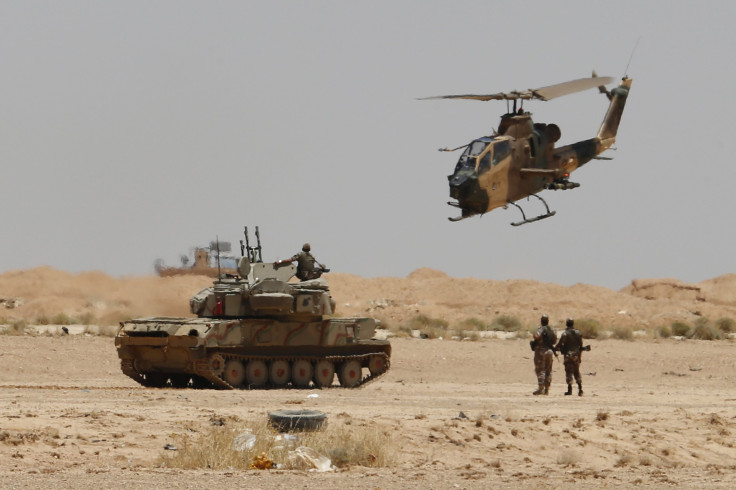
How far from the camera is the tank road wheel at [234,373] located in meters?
27.2

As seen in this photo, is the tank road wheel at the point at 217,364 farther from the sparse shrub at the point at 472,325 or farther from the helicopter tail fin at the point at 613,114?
the sparse shrub at the point at 472,325

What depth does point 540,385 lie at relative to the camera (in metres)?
26.3

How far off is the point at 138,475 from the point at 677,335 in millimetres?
39461

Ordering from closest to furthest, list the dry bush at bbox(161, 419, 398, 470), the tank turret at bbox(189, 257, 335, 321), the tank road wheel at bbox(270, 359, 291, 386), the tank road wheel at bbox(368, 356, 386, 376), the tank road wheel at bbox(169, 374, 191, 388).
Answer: the dry bush at bbox(161, 419, 398, 470) → the tank turret at bbox(189, 257, 335, 321) → the tank road wheel at bbox(270, 359, 291, 386) → the tank road wheel at bbox(169, 374, 191, 388) → the tank road wheel at bbox(368, 356, 386, 376)

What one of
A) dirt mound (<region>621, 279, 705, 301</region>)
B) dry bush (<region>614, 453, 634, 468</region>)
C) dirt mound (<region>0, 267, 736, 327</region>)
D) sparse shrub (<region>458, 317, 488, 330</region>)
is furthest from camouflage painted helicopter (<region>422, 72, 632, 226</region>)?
dirt mound (<region>621, 279, 705, 301</region>)

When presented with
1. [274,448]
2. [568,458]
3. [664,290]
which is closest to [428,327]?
[568,458]

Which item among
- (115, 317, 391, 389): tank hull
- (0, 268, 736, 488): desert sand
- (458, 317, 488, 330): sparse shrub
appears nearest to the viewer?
(0, 268, 736, 488): desert sand

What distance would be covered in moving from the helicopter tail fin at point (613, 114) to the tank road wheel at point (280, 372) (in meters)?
9.16

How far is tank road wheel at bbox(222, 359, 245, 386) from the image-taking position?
27203 millimetres

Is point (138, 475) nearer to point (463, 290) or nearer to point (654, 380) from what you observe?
point (654, 380)

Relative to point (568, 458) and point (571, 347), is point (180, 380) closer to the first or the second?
point (571, 347)

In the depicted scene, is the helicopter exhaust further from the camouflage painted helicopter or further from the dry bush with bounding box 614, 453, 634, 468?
the dry bush with bounding box 614, 453, 634, 468

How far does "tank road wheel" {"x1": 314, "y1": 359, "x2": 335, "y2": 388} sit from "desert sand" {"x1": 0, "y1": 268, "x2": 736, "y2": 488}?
0.58 meters

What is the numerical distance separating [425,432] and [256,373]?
9.27 m
